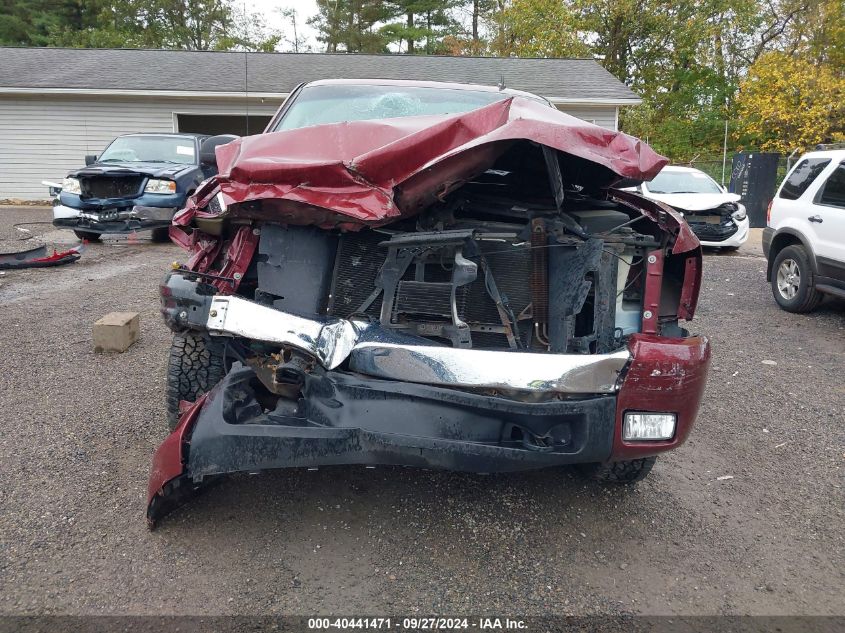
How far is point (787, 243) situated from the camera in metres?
7.28

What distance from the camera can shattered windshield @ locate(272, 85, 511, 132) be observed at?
3865 mm

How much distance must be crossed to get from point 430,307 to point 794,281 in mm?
6012

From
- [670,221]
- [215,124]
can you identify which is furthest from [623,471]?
[215,124]

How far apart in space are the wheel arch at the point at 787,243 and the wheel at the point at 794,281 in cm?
6

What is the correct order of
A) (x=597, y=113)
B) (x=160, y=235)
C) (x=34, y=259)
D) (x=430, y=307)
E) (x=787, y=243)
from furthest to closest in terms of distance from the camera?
(x=597, y=113) → (x=160, y=235) → (x=34, y=259) → (x=787, y=243) → (x=430, y=307)

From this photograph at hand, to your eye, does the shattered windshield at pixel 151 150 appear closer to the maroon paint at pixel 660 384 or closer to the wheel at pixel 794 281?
the wheel at pixel 794 281

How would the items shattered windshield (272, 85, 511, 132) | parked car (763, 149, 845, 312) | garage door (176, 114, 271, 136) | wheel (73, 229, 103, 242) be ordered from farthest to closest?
garage door (176, 114, 271, 136) → wheel (73, 229, 103, 242) → parked car (763, 149, 845, 312) → shattered windshield (272, 85, 511, 132)

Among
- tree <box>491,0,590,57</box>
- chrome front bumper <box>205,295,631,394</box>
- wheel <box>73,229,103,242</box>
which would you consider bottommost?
wheel <box>73,229,103,242</box>

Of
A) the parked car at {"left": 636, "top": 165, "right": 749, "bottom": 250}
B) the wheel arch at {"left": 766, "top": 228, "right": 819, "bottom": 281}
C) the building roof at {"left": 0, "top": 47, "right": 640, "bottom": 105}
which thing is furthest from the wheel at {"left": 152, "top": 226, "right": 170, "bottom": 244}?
the wheel arch at {"left": 766, "top": 228, "right": 819, "bottom": 281}

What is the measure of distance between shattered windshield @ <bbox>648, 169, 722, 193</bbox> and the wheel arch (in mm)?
4063

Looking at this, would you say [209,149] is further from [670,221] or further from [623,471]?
[623,471]

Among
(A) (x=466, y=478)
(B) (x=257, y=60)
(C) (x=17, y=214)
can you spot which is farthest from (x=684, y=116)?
(A) (x=466, y=478)

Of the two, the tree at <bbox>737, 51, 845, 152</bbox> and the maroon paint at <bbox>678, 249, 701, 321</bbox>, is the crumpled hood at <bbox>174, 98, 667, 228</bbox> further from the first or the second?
the tree at <bbox>737, 51, 845, 152</bbox>

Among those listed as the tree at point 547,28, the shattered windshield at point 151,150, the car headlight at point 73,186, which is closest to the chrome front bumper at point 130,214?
the car headlight at point 73,186
